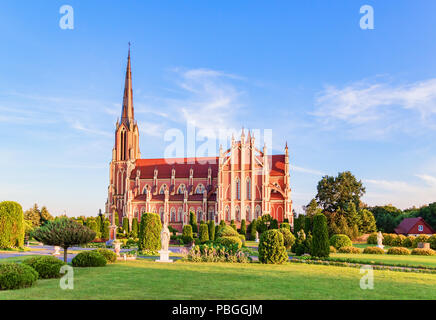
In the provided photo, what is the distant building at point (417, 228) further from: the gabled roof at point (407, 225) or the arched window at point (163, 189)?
the arched window at point (163, 189)

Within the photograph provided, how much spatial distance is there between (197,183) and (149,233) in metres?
48.1

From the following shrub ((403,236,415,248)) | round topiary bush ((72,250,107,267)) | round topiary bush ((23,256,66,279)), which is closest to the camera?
round topiary bush ((23,256,66,279))

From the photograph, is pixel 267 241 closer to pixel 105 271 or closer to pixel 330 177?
pixel 105 271

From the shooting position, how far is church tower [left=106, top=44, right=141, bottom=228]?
268 ft

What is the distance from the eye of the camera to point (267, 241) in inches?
835

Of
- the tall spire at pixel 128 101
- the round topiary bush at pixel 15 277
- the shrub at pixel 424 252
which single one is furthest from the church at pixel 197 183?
the round topiary bush at pixel 15 277

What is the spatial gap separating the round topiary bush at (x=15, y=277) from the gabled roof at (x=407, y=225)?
52.9 meters

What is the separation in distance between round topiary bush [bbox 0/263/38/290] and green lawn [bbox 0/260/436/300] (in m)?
0.42

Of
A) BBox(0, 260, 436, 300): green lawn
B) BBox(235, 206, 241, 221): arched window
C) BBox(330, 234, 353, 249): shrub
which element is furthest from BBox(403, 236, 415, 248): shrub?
BBox(235, 206, 241, 221): arched window

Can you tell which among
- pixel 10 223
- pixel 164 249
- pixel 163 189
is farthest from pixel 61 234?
pixel 163 189

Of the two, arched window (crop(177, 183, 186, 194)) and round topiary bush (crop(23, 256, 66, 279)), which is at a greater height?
arched window (crop(177, 183, 186, 194))

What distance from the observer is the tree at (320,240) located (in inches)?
969

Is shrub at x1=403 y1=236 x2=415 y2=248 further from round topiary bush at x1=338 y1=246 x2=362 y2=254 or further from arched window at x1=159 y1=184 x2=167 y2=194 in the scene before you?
arched window at x1=159 y1=184 x2=167 y2=194
